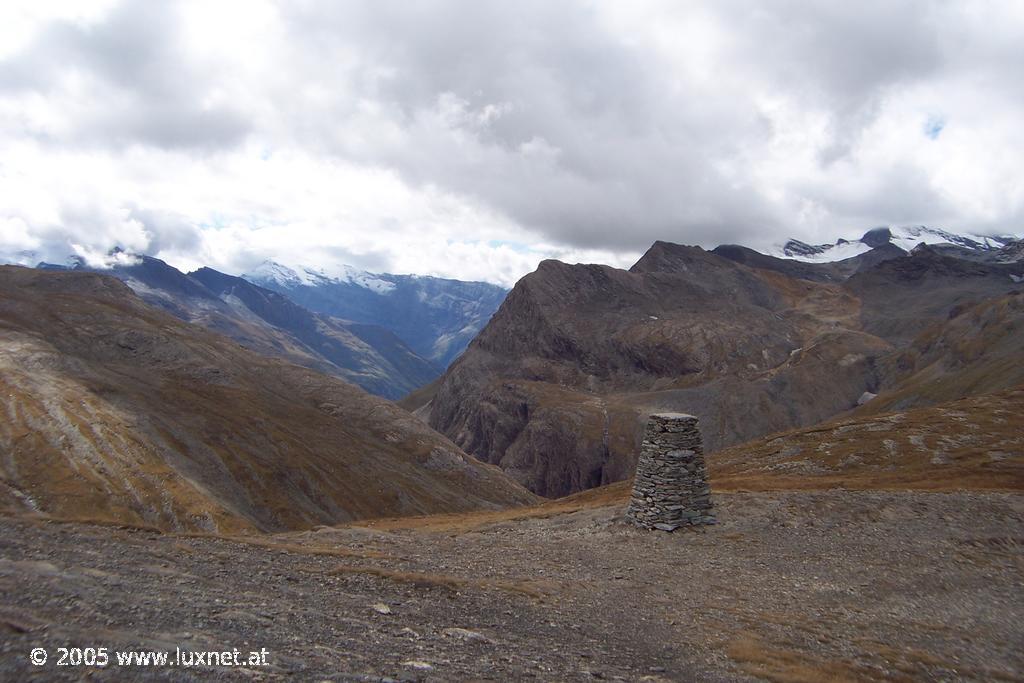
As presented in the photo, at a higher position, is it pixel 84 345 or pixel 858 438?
pixel 84 345

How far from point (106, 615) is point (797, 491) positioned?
1444 inches

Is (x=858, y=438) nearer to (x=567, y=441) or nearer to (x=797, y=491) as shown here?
(x=797, y=491)

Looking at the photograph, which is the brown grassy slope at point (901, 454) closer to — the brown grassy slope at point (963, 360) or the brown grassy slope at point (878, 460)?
the brown grassy slope at point (878, 460)

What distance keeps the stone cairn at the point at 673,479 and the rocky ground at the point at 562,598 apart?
3.39 ft

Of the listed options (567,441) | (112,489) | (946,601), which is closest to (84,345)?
(112,489)

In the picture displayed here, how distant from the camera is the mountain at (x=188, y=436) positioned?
235 ft

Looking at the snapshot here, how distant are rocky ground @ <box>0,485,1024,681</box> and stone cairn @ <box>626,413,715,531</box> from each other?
1.03m

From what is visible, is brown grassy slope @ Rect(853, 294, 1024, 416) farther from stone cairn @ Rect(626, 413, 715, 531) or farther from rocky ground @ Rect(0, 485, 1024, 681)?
stone cairn @ Rect(626, 413, 715, 531)

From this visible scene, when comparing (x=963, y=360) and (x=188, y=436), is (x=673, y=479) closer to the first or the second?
(x=188, y=436)

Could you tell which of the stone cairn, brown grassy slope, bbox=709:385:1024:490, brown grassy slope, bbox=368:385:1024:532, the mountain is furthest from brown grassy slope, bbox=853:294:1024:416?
the stone cairn

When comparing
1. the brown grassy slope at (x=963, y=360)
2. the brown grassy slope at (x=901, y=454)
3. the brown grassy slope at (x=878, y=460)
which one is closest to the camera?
the brown grassy slope at (x=878, y=460)

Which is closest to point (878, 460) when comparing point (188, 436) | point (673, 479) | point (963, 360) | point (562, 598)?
point (673, 479)

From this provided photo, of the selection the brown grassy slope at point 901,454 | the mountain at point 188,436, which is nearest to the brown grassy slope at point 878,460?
the brown grassy slope at point 901,454

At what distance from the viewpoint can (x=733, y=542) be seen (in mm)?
30844
